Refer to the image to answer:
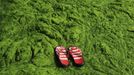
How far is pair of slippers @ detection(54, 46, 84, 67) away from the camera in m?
2.87

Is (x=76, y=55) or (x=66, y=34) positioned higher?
(x=66, y=34)

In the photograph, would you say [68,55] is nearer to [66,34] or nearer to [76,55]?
[76,55]

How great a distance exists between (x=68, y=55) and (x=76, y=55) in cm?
10

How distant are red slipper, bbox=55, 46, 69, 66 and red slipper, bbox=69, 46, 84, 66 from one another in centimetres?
7

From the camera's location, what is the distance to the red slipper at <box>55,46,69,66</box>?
9.34 ft

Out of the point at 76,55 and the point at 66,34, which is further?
the point at 66,34

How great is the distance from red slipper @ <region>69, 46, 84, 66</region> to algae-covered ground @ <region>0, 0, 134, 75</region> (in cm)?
6

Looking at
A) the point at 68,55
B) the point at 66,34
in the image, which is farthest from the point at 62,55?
the point at 66,34

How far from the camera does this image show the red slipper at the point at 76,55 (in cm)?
288

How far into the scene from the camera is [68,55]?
3.02m

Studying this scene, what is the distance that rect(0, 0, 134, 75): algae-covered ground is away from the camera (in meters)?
2.85

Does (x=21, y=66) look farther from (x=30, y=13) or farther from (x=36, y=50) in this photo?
(x=30, y=13)

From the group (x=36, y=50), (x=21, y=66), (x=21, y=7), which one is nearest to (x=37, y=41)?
(x=36, y=50)

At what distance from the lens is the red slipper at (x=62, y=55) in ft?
9.34
